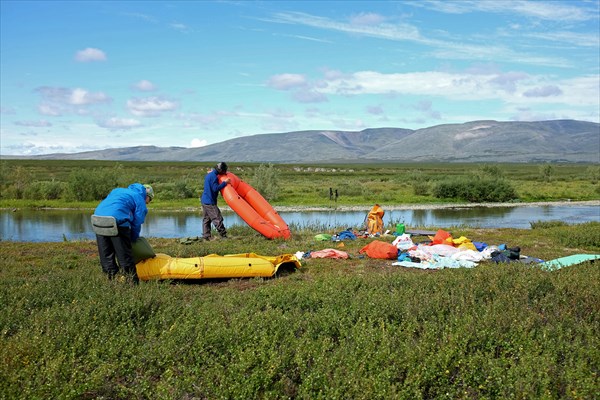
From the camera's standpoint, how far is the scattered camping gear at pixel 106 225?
330 inches

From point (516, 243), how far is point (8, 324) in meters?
12.4

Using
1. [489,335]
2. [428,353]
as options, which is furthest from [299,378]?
[489,335]

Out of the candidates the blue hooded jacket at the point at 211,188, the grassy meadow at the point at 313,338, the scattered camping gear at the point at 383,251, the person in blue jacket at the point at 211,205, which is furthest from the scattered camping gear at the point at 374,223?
the grassy meadow at the point at 313,338

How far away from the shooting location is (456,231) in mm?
17359

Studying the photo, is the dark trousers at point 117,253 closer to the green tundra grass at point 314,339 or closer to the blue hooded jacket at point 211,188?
the green tundra grass at point 314,339

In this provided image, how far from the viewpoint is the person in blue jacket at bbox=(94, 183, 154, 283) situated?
852 cm

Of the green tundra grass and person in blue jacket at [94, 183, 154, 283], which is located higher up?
person in blue jacket at [94, 183, 154, 283]

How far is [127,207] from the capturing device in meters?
8.78

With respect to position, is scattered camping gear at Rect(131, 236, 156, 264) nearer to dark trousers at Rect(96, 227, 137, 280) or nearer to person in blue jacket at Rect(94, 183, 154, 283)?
person in blue jacket at Rect(94, 183, 154, 283)

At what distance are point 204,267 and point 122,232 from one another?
147cm

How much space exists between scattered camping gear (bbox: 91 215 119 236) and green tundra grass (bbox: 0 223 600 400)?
699mm

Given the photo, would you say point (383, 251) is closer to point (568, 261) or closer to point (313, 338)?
point (568, 261)

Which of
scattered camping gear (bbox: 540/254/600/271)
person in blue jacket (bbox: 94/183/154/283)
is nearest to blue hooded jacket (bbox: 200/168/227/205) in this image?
person in blue jacket (bbox: 94/183/154/283)

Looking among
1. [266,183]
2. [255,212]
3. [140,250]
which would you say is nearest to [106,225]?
[140,250]
